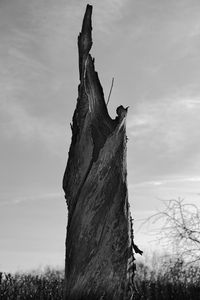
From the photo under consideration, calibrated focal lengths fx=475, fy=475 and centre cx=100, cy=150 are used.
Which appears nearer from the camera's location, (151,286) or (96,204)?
(96,204)

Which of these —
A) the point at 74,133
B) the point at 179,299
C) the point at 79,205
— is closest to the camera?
the point at 79,205

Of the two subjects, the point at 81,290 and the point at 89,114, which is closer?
the point at 81,290

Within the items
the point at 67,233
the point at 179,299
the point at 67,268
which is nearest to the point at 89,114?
the point at 67,233

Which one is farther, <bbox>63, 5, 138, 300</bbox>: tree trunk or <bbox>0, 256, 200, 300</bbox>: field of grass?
<bbox>0, 256, 200, 300</bbox>: field of grass

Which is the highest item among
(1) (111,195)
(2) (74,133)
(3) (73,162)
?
(2) (74,133)

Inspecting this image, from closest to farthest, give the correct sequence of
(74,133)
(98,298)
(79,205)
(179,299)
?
(98,298) → (79,205) → (74,133) → (179,299)

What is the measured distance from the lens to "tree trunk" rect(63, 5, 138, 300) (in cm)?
639

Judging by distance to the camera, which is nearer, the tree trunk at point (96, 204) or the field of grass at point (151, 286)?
the tree trunk at point (96, 204)

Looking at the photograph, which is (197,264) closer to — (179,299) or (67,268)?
(179,299)

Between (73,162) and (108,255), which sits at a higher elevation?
(73,162)

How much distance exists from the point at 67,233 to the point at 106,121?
1753mm

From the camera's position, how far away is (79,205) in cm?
671

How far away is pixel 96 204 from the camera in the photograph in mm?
6590

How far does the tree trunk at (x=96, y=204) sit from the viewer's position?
21.0ft
